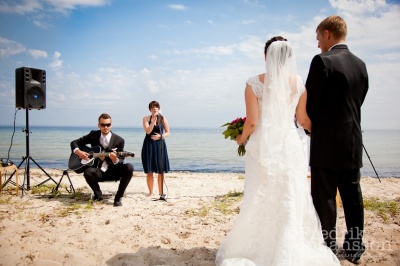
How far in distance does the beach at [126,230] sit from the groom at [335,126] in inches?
24.3

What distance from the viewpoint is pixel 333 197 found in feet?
9.84

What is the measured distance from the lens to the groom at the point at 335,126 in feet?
9.40

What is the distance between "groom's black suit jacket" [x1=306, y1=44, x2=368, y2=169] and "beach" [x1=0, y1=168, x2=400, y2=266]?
1.18 meters

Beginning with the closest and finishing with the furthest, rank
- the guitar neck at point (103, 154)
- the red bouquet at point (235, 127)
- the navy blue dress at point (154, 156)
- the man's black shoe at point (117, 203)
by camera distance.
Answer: the red bouquet at point (235, 127) < the man's black shoe at point (117, 203) < the guitar neck at point (103, 154) < the navy blue dress at point (154, 156)

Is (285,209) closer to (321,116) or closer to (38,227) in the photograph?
(321,116)

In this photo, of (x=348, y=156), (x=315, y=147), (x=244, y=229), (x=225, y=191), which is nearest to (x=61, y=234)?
(x=244, y=229)

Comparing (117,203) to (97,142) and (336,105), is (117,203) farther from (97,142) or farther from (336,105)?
(336,105)

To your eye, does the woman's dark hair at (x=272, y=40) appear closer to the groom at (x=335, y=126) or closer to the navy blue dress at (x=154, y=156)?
the groom at (x=335, y=126)

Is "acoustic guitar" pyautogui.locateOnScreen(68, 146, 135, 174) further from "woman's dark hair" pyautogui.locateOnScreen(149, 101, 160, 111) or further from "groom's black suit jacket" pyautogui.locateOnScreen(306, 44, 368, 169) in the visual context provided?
"groom's black suit jacket" pyautogui.locateOnScreen(306, 44, 368, 169)

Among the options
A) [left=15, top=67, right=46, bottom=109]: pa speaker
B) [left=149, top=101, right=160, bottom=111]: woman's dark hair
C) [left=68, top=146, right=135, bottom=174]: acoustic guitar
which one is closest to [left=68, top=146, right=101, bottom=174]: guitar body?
[left=68, top=146, right=135, bottom=174]: acoustic guitar

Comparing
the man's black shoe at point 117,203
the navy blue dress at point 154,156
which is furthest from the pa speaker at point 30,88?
the man's black shoe at point 117,203

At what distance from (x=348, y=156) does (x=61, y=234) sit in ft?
12.3

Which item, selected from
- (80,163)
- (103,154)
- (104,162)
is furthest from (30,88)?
(104,162)

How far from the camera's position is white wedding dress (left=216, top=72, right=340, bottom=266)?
273 centimetres
